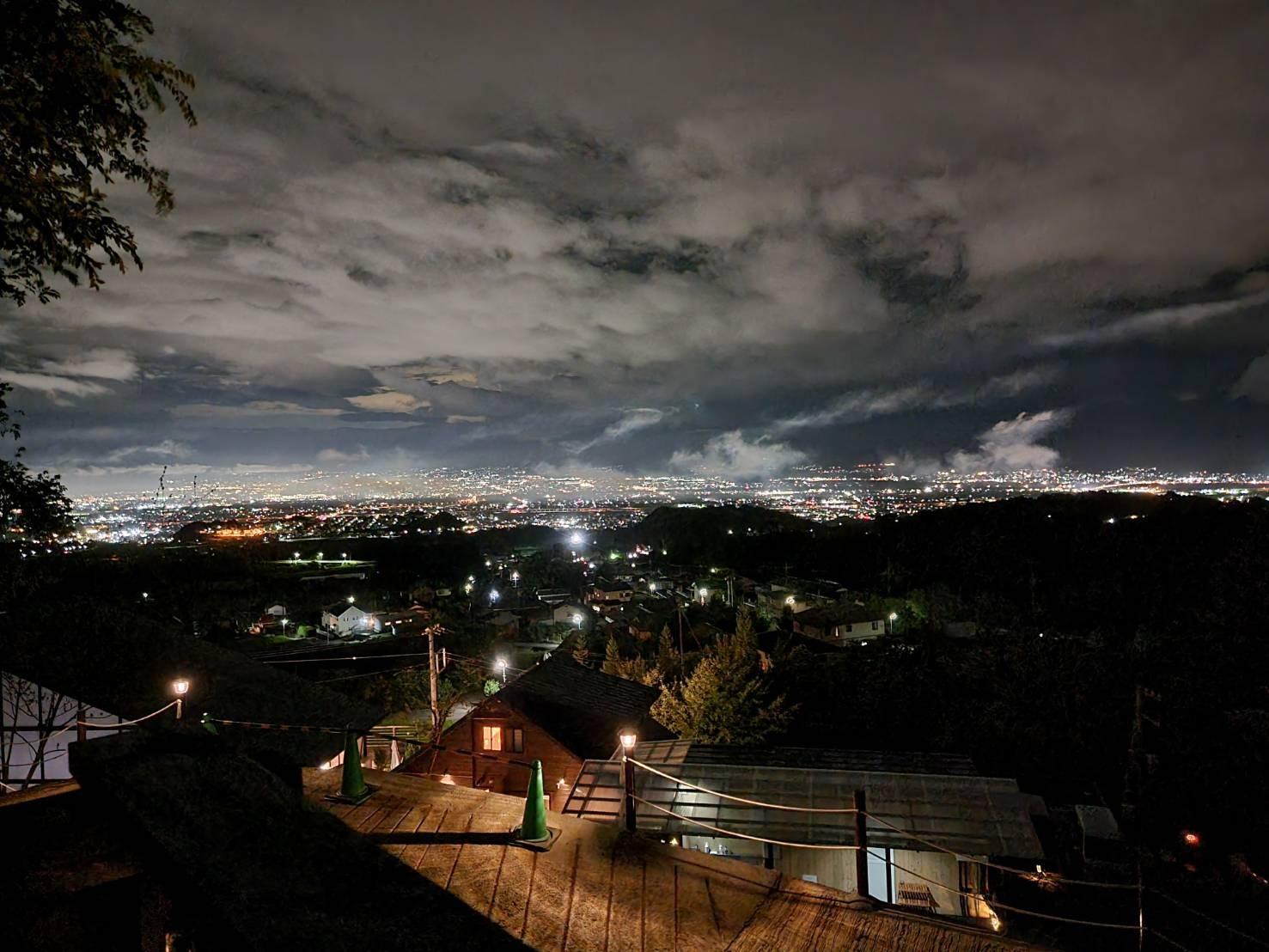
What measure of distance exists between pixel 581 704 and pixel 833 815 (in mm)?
8288

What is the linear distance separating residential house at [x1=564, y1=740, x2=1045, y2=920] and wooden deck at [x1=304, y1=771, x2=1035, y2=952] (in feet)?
13.3

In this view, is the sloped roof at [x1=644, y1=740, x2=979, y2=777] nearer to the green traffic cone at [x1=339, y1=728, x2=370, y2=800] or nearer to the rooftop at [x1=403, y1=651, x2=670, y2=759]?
the rooftop at [x1=403, y1=651, x2=670, y2=759]

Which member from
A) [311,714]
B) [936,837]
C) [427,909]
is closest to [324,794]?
[427,909]

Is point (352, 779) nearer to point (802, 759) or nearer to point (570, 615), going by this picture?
point (802, 759)

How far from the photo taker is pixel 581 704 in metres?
15.9

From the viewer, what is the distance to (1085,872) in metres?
13.0

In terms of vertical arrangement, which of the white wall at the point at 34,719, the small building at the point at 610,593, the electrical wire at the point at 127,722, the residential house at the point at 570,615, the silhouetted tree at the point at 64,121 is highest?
the silhouetted tree at the point at 64,121

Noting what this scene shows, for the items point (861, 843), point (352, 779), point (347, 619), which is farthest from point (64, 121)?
point (347, 619)

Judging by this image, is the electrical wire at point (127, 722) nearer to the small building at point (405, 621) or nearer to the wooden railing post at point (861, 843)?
the wooden railing post at point (861, 843)

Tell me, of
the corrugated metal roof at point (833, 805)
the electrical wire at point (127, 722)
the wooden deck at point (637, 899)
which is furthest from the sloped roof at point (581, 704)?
the wooden deck at point (637, 899)

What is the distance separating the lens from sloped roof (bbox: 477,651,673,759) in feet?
48.1

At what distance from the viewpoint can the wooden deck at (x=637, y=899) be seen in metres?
3.09

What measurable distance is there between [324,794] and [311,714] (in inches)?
383

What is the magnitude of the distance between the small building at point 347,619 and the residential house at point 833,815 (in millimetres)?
31989
